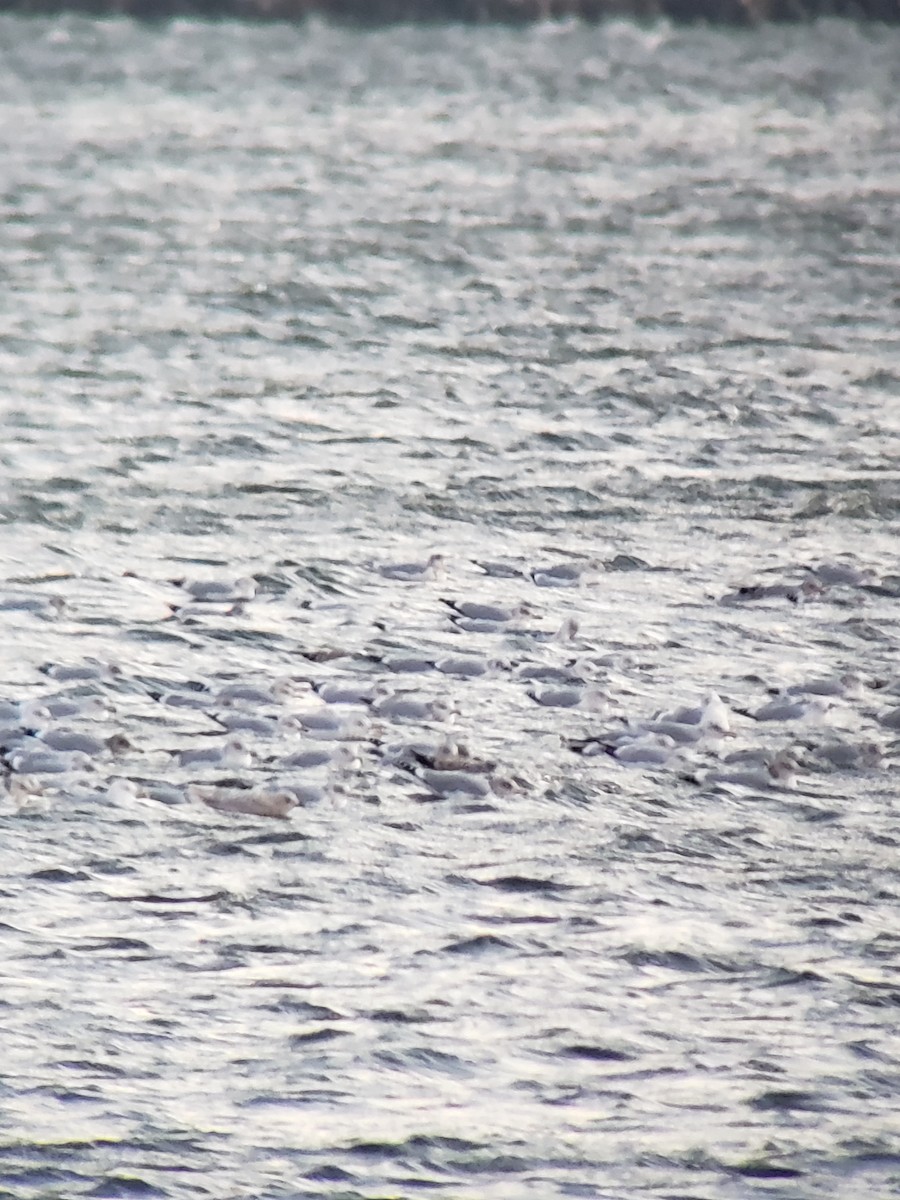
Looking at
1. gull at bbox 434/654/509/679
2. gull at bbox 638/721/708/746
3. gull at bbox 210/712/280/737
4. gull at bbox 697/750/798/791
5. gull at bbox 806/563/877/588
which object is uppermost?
gull at bbox 806/563/877/588

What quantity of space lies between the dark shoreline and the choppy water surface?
31.5 metres

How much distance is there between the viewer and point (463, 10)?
225 feet

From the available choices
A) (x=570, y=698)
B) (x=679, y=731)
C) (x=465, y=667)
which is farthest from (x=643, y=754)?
(x=465, y=667)

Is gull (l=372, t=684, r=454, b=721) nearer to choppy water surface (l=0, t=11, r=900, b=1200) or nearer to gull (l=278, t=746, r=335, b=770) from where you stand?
choppy water surface (l=0, t=11, r=900, b=1200)

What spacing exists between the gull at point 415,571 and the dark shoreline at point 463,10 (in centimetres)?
4984

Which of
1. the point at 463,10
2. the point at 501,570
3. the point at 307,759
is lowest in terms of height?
the point at 307,759

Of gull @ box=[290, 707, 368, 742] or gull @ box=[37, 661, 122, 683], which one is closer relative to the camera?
gull @ box=[290, 707, 368, 742]

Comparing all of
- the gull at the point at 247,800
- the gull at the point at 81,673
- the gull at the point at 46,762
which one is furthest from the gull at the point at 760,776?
the gull at the point at 81,673

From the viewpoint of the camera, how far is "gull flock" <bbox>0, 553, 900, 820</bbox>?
49.8 feet

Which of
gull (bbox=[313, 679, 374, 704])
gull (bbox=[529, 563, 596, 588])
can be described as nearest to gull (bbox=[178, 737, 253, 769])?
gull (bbox=[313, 679, 374, 704])

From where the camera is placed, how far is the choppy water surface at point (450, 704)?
11.6 meters

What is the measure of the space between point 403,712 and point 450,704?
39 centimetres

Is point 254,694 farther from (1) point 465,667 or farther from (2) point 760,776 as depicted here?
(2) point 760,776

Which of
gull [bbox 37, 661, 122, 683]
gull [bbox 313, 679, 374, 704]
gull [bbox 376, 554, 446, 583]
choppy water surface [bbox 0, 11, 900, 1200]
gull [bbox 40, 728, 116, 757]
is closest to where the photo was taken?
choppy water surface [bbox 0, 11, 900, 1200]
